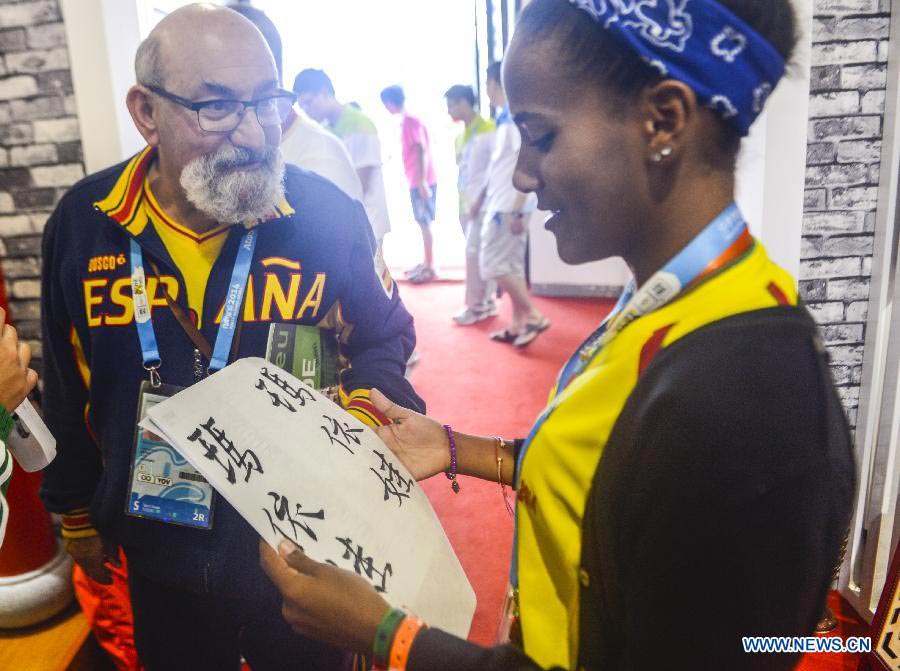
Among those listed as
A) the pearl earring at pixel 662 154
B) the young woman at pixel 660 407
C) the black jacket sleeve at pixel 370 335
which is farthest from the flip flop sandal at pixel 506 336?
the pearl earring at pixel 662 154

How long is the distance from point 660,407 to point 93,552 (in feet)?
4.51

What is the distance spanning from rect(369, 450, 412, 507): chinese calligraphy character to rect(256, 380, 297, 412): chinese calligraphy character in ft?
0.47

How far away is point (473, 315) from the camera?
570 centimetres

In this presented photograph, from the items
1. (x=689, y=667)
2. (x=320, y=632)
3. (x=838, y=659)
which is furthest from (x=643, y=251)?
(x=838, y=659)

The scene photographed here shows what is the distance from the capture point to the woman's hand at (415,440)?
44.4 inches

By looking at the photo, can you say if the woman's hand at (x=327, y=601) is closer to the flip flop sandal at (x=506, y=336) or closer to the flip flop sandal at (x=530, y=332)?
the flip flop sandal at (x=530, y=332)

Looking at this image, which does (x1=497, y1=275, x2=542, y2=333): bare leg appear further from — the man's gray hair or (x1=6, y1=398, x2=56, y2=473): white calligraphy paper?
(x1=6, y1=398, x2=56, y2=473): white calligraphy paper

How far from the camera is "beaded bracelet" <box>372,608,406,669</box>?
76 cm

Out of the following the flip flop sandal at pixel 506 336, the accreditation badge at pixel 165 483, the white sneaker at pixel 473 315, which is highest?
the accreditation badge at pixel 165 483

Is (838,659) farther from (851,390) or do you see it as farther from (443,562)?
(443,562)

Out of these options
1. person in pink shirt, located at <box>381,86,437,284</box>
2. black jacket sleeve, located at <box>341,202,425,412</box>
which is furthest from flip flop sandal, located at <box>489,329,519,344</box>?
black jacket sleeve, located at <box>341,202,425,412</box>

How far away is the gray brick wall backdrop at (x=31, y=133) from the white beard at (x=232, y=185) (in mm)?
1077

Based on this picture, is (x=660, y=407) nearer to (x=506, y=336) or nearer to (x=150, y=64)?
(x=150, y=64)

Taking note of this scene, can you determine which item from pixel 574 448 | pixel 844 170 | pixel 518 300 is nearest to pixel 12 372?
pixel 574 448
